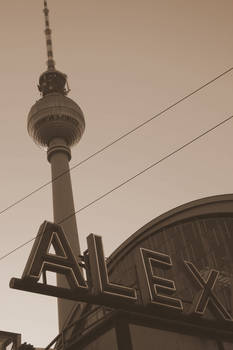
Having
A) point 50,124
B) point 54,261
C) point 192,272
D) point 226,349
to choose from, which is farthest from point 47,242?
point 50,124

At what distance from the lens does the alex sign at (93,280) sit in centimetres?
1683

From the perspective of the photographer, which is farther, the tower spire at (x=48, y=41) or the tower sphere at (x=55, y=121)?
the tower spire at (x=48, y=41)

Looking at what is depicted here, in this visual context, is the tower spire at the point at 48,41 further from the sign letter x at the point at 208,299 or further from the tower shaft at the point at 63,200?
the sign letter x at the point at 208,299

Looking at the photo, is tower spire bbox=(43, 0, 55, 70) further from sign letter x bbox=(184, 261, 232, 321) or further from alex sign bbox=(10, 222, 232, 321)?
alex sign bbox=(10, 222, 232, 321)

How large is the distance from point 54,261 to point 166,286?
14.6ft

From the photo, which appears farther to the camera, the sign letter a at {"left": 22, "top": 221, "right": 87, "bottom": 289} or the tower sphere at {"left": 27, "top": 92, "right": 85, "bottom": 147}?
the tower sphere at {"left": 27, "top": 92, "right": 85, "bottom": 147}

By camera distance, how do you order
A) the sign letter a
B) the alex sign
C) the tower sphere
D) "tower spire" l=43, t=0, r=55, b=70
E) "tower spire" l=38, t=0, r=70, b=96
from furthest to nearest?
"tower spire" l=43, t=0, r=55, b=70
"tower spire" l=38, t=0, r=70, b=96
the tower sphere
the alex sign
the sign letter a

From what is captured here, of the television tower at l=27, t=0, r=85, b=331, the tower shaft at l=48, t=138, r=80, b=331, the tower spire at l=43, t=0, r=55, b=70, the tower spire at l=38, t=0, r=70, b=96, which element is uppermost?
the tower spire at l=43, t=0, r=55, b=70

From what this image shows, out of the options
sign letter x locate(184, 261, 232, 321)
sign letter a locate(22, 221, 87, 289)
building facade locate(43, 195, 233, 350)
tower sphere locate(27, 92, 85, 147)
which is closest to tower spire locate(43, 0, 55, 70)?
tower sphere locate(27, 92, 85, 147)

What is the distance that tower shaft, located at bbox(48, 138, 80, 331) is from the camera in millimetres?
66506

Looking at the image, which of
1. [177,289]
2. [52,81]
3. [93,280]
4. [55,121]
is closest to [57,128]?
[55,121]

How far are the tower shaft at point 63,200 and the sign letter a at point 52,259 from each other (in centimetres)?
4710

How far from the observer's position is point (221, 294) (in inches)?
1164

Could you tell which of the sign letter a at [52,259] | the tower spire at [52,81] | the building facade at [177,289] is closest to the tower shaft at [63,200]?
the tower spire at [52,81]
